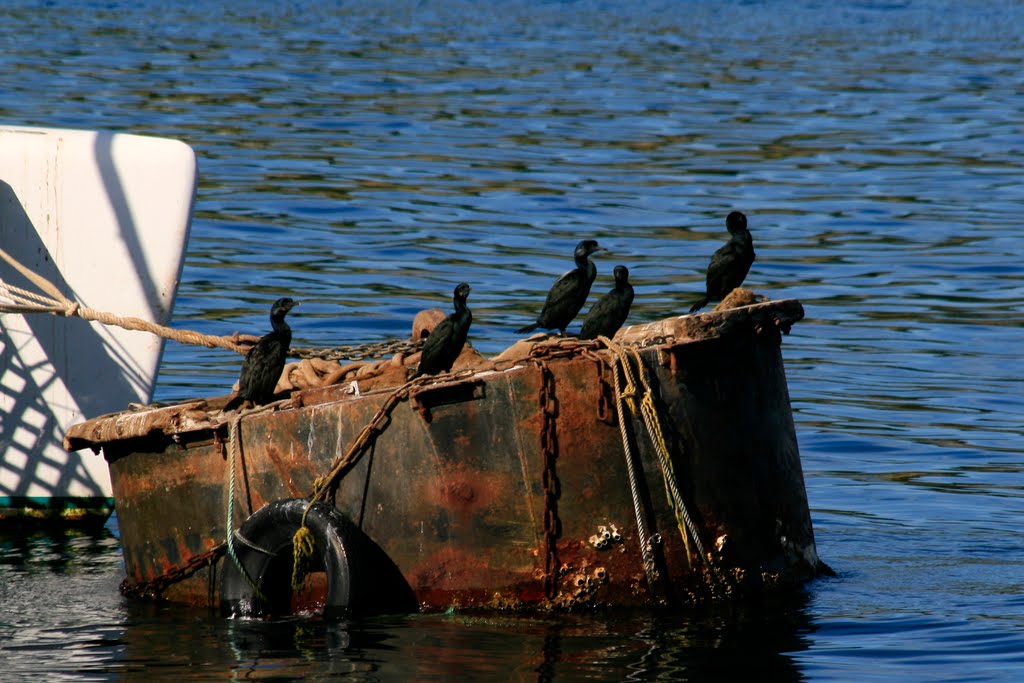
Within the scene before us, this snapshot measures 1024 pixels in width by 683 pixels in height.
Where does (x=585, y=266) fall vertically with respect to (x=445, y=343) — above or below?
above

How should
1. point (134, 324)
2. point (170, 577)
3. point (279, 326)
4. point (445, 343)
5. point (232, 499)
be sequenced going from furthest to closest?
1. point (134, 324)
2. point (279, 326)
3. point (170, 577)
4. point (445, 343)
5. point (232, 499)

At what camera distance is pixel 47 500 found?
11.3 m

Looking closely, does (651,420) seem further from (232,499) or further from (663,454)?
(232,499)

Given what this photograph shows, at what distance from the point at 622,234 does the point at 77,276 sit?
9.35 metres

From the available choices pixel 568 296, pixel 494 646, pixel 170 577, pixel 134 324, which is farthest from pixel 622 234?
pixel 494 646

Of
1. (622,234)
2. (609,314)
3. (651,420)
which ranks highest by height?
(622,234)

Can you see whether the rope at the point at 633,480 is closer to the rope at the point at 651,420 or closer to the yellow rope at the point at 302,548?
the rope at the point at 651,420

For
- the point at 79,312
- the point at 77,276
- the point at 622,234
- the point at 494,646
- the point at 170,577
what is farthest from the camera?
the point at 622,234

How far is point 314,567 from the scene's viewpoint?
8281mm

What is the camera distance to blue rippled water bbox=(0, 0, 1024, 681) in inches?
309

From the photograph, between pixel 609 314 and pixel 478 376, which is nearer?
pixel 478 376

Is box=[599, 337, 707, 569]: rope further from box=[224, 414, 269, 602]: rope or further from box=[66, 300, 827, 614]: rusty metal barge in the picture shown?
box=[224, 414, 269, 602]: rope

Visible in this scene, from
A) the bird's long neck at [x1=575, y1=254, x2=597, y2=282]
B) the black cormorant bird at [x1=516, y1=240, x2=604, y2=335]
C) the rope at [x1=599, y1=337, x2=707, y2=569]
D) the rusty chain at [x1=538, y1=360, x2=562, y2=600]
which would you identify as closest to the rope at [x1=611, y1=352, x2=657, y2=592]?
the rope at [x1=599, y1=337, x2=707, y2=569]

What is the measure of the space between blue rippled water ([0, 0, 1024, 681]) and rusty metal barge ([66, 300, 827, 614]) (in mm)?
225
